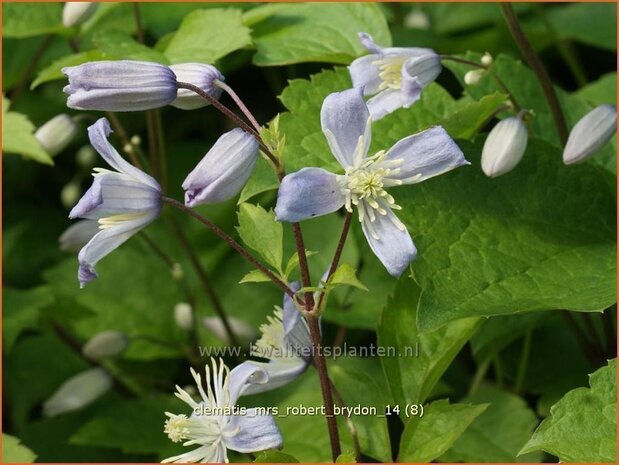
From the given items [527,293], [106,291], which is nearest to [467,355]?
[527,293]

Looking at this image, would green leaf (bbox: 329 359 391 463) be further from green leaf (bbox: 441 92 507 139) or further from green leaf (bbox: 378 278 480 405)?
green leaf (bbox: 441 92 507 139)

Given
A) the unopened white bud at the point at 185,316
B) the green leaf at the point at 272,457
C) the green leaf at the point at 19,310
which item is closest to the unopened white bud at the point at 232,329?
the unopened white bud at the point at 185,316

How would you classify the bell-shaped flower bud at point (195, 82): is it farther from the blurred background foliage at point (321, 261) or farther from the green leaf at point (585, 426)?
the green leaf at point (585, 426)

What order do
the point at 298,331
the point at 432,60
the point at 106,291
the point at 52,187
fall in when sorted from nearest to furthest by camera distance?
the point at 298,331 < the point at 432,60 < the point at 106,291 < the point at 52,187

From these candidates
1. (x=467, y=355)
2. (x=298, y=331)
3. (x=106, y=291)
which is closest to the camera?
(x=298, y=331)

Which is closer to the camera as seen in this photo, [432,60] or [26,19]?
[432,60]

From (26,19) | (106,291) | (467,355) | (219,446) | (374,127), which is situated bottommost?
(467,355)

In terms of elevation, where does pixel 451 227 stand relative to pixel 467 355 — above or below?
above

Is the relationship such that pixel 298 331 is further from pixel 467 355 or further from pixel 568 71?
pixel 568 71
